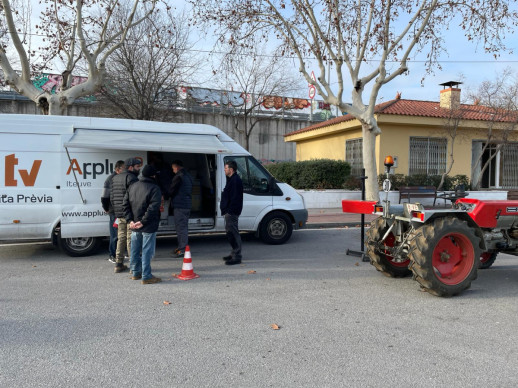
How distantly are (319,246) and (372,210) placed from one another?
120 inches

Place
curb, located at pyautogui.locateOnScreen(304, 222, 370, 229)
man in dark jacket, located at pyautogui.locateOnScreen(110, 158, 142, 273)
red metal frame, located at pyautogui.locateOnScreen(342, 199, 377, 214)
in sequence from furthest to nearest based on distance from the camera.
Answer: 1. curb, located at pyautogui.locateOnScreen(304, 222, 370, 229)
2. man in dark jacket, located at pyautogui.locateOnScreen(110, 158, 142, 273)
3. red metal frame, located at pyautogui.locateOnScreen(342, 199, 377, 214)

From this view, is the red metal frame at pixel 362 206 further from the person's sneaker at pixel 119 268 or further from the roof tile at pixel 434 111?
the roof tile at pixel 434 111

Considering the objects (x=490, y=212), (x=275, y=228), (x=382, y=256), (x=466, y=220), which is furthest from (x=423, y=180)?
(x=466, y=220)

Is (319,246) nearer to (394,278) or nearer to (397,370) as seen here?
(394,278)

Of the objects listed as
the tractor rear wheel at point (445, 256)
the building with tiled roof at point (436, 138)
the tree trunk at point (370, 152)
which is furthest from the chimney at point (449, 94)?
the tractor rear wheel at point (445, 256)

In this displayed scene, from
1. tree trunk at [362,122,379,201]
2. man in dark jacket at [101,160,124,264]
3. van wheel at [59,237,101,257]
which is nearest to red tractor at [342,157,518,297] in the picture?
man in dark jacket at [101,160,124,264]

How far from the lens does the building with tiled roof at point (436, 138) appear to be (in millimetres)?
17281

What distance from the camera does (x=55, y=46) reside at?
13094mm

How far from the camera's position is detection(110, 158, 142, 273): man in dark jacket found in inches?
254

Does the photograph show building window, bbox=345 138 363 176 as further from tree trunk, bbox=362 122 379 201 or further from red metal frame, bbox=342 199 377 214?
red metal frame, bbox=342 199 377 214

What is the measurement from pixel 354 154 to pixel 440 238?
14.2 meters

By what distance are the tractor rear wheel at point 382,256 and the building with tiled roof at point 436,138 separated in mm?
11306

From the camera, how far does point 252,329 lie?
429 cm

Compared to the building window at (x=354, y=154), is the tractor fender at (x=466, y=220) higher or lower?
lower
